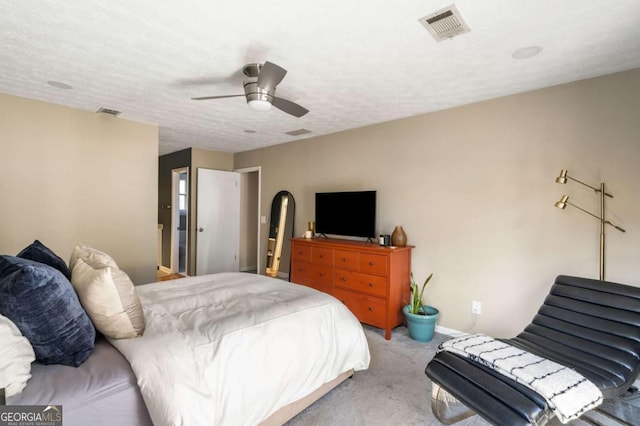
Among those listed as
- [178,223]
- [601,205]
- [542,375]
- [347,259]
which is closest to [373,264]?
[347,259]

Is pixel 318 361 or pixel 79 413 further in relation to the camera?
pixel 318 361

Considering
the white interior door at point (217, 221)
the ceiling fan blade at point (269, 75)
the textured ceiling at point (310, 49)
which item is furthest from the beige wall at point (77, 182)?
the ceiling fan blade at point (269, 75)

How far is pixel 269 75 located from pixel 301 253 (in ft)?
7.91

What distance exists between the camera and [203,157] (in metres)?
5.50

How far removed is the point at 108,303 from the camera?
1454 mm

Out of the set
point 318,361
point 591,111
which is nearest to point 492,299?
point 591,111

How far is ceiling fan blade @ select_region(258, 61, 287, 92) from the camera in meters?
1.93

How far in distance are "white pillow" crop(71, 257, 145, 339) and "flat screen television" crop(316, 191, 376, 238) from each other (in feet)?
8.64

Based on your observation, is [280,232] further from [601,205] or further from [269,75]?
[601,205]

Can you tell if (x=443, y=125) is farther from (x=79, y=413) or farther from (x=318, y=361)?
(x=79, y=413)

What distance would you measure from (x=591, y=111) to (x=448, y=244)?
164 centimetres

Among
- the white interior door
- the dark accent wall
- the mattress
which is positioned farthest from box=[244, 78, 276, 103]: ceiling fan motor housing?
the dark accent wall

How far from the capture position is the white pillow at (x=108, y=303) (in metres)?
1.44

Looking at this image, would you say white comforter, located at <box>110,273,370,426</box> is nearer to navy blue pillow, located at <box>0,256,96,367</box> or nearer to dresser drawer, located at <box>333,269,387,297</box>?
navy blue pillow, located at <box>0,256,96,367</box>
